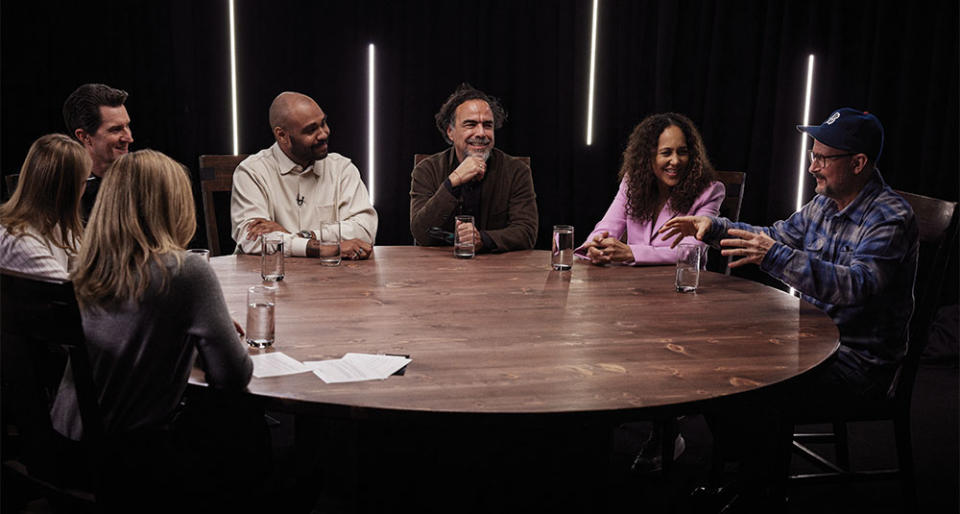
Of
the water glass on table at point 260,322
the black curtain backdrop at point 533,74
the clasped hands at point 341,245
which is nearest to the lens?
the water glass on table at point 260,322

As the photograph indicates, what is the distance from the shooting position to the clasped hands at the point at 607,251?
116 inches

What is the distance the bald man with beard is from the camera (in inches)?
133

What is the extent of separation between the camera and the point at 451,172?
360 centimetres

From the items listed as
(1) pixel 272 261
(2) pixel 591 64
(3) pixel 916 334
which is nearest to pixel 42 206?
(1) pixel 272 261

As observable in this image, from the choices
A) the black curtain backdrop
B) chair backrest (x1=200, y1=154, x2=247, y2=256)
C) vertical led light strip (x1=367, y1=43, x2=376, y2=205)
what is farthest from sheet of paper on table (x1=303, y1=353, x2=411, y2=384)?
the black curtain backdrop

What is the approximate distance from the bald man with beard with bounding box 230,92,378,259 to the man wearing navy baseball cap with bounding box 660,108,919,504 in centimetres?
167

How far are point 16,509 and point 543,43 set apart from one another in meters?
3.37

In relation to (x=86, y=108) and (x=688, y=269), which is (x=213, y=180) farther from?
(x=688, y=269)

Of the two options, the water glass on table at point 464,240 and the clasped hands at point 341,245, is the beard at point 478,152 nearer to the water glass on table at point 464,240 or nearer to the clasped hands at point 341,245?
the water glass on table at point 464,240

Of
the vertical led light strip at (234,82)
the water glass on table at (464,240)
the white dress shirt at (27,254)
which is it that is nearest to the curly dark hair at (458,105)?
the water glass on table at (464,240)

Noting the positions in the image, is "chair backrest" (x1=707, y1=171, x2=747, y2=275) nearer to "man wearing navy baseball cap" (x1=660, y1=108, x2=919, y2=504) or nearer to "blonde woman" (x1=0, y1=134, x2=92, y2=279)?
"man wearing navy baseball cap" (x1=660, y1=108, x2=919, y2=504)

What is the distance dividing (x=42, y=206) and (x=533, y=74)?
9.67ft

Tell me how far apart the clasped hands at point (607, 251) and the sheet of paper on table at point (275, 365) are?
144 centimetres

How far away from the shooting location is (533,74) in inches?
180
